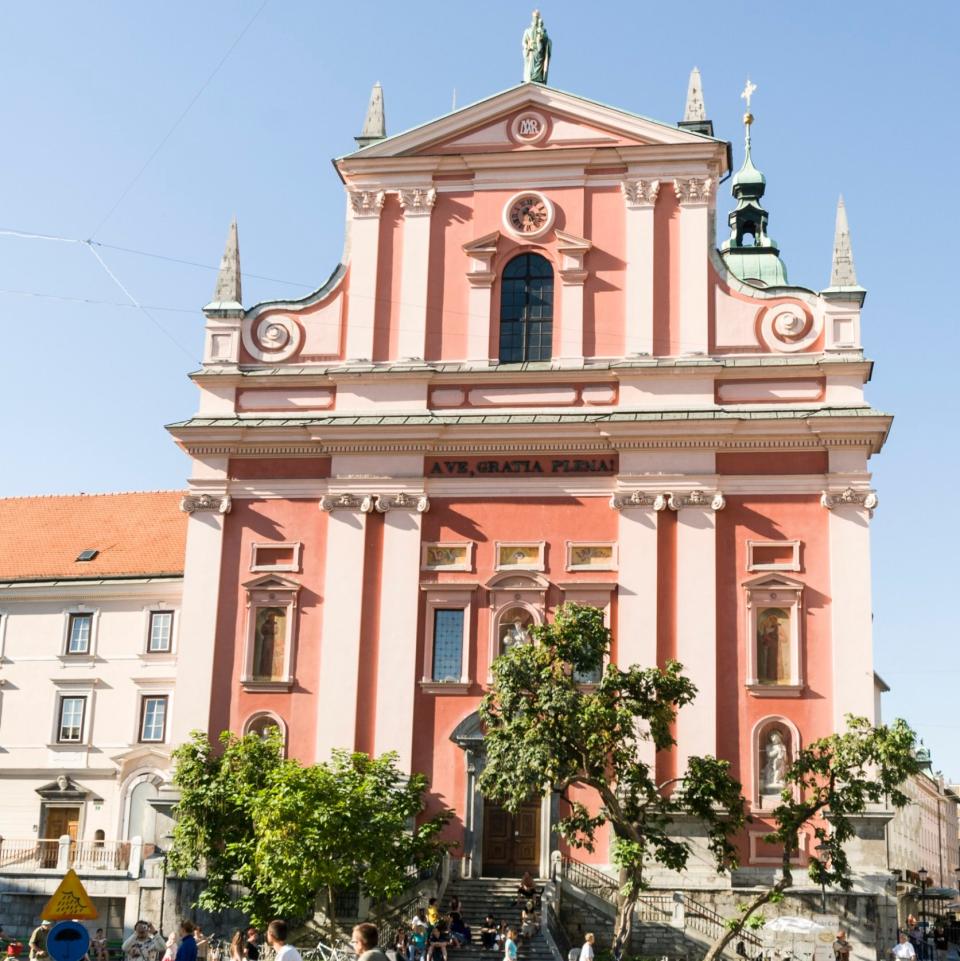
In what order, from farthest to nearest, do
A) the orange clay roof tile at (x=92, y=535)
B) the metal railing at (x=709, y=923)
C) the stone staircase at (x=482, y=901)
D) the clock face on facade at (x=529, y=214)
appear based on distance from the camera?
the orange clay roof tile at (x=92, y=535), the clock face on facade at (x=529, y=214), the metal railing at (x=709, y=923), the stone staircase at (x=482, y=901)

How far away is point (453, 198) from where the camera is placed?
36.9m

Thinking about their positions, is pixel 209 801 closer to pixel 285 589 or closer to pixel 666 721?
pixel 285 589

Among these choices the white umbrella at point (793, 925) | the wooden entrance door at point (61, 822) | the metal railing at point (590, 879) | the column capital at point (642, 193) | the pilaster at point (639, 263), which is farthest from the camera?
the wooden entrance door at point (61, 822)

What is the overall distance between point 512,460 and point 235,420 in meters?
6.93

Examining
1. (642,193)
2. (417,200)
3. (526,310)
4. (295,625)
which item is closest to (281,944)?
(295,625)

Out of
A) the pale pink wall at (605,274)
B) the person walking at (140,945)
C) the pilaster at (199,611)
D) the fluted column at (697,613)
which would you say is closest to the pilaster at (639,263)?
the pale pink wall at (605,274)

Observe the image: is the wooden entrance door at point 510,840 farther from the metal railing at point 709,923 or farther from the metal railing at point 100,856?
the metal railing at point 100,856

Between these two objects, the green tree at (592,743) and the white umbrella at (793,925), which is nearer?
the green tree at (592,743)

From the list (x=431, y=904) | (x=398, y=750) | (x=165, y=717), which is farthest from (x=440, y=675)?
(x=165, y=717)

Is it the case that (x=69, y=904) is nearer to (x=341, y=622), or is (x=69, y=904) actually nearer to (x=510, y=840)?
(x=510, y=840)

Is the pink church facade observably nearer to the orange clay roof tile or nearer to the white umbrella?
the white umbrella

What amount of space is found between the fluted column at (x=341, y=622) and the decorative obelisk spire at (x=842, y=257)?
12.2 m

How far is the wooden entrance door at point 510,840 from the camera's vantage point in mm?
32531

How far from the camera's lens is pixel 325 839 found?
27188 mm
